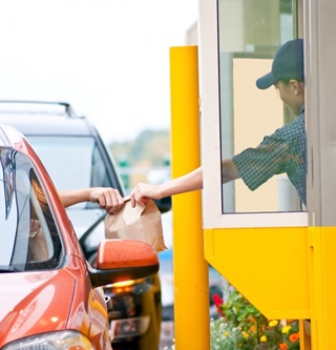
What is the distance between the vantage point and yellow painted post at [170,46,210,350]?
5508mm

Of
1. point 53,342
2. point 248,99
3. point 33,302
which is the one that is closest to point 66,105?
point 248,99

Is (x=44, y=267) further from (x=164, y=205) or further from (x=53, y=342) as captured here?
(x=164, y=205)

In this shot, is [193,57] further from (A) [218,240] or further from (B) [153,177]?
(B) [153,177]

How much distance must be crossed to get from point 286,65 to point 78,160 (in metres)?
4.08

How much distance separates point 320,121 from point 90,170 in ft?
13.5

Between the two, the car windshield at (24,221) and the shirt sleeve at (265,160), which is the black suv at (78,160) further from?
the car windshield at (24,221)

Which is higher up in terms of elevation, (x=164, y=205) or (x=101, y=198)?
(x=101, y=198)

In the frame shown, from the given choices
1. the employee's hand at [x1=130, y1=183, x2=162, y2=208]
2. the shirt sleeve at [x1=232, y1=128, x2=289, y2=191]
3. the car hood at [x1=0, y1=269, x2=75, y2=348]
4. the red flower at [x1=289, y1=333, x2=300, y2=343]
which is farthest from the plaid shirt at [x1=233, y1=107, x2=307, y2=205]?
the red flower at [x1=289, y1=333, x2=300, y2=343]

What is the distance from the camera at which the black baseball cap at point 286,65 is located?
455 centimetres

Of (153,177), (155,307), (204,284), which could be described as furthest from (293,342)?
(153,177)

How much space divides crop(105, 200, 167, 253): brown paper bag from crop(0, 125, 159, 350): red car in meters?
0.96

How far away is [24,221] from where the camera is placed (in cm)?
394

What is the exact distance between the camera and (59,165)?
8.34 meters

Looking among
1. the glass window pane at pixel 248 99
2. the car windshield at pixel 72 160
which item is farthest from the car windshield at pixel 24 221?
the car windshield at pixel 72 160
